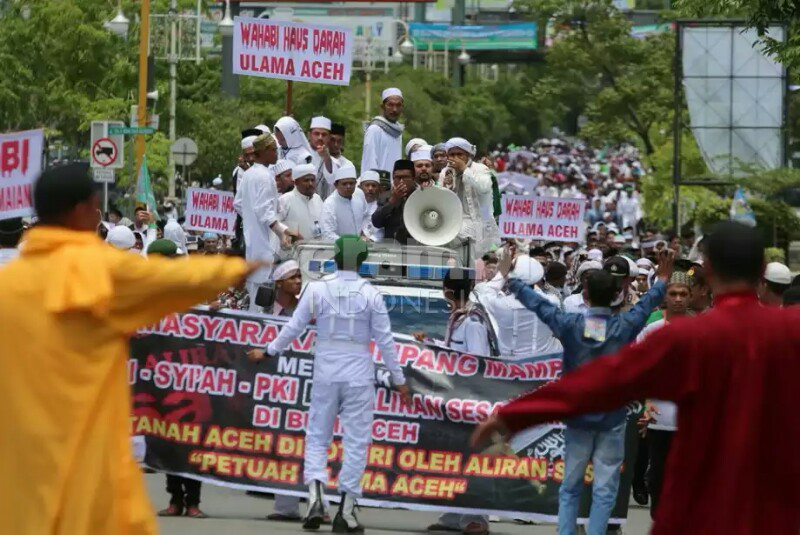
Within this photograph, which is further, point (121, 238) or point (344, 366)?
point (121, 238)

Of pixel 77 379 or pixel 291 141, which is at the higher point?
pixel 291 141

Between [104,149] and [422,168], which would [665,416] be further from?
[104,149]

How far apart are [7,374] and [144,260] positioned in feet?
1.94

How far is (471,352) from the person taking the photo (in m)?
13.5

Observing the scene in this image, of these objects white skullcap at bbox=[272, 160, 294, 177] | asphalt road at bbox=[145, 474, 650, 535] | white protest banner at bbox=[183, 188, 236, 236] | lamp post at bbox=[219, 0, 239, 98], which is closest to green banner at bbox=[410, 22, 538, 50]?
lamp post at bbox=[219, 0, 239, 98]

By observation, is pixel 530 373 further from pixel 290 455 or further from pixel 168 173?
pixel 168 173

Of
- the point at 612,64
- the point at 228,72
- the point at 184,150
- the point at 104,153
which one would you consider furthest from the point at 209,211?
the point at 228,72

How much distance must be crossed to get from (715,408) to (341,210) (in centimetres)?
1068

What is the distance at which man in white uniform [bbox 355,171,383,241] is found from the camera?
1723cm

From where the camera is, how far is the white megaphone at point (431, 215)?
55.5ft

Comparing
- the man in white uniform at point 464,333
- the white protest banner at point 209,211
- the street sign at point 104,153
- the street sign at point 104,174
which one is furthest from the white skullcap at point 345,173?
the street sign at point 104,174

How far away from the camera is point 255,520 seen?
1295 cm

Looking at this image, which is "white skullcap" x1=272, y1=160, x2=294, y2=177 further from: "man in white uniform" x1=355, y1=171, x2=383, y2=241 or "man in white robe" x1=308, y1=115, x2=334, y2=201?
"man in white uniform" x1=355, y1=171, x2=383, y2=241

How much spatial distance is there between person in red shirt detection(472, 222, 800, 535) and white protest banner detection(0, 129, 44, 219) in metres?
9.50
